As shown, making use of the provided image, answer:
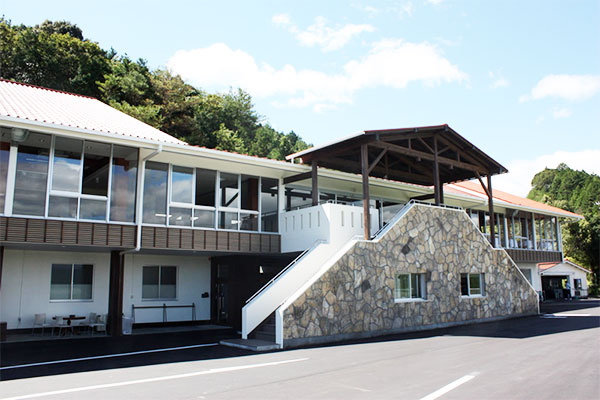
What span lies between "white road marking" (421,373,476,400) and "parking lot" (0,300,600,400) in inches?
0.6

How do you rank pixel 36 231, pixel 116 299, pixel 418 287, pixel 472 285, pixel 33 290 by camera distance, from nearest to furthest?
pixel 36 231
pixel 116 299
pixel 33 290
pixel 418 287
pixel 472 285

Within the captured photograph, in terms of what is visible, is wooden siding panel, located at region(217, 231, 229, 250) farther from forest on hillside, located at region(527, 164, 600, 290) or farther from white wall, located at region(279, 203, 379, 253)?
forest on hillside, located at region(527, 164, 600, 290)

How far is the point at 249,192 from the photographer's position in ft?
52.9

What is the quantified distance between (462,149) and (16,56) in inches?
1167

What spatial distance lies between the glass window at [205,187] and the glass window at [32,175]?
4478mm

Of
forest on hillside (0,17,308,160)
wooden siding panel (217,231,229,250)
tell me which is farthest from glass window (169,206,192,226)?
forest on hillside (0,17,308,160)

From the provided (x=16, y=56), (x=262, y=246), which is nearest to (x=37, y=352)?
(x=262, y=246)

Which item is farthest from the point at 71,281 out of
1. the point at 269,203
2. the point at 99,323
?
the point at 269,203

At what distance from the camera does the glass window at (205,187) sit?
1512cm

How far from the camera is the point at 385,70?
15.3 meters

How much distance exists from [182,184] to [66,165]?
3.35 meters

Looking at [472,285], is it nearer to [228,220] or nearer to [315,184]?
[315,184]

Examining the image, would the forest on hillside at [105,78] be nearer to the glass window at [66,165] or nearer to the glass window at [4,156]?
the glass window at [66,165]

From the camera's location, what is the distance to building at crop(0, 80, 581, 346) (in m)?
11.9
